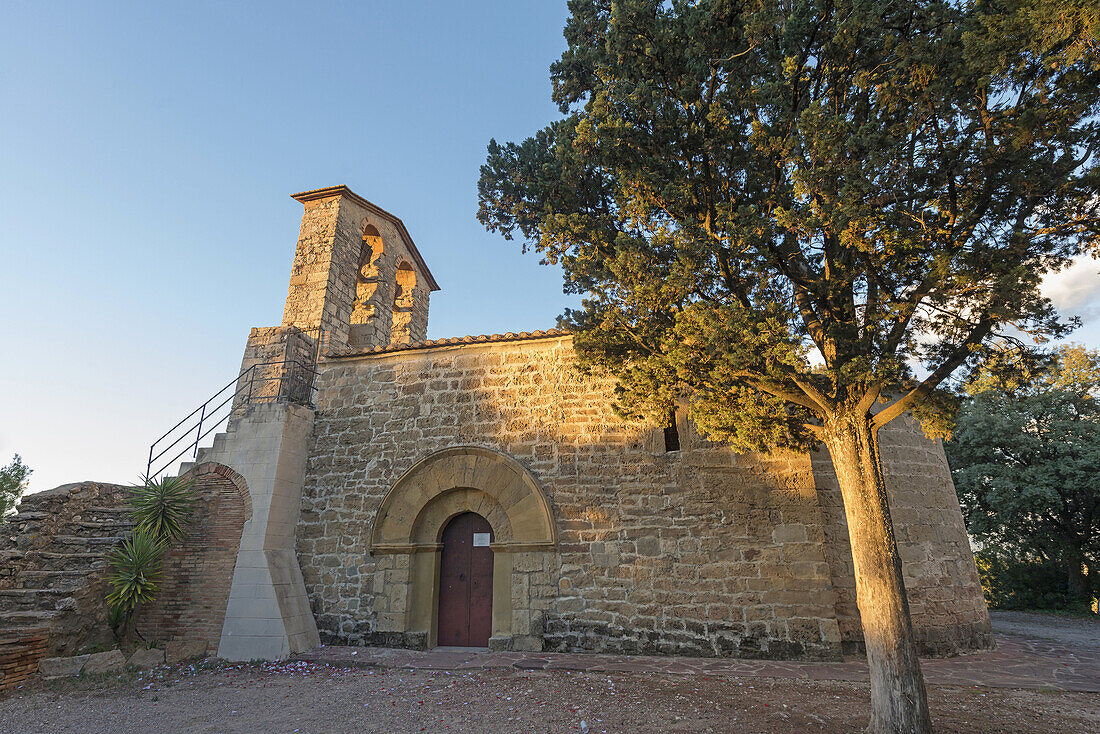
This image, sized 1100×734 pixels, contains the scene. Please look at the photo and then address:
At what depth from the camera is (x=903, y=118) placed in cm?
421

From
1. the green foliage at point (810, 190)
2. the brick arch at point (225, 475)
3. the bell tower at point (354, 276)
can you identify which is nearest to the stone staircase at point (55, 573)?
the brick arch at point (225, 475)

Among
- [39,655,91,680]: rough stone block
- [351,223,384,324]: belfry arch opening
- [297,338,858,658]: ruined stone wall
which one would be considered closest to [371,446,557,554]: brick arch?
[297,338,858,658]: ruined stone wall

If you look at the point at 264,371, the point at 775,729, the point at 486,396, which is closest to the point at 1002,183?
the point at 775,729

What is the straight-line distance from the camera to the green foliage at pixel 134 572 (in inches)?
248

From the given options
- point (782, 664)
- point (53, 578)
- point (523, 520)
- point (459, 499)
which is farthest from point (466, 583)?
point (53, 578)

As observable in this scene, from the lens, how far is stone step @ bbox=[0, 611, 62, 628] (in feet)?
18.2

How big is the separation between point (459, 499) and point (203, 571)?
346 cm

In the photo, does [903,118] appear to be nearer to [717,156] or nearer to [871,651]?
[717,156]

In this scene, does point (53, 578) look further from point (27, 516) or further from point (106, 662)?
point (106, 662)

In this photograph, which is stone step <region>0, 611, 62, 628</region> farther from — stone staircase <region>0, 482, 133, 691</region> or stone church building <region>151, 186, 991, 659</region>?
stone church building <region>151, 186, 991, 659</region>

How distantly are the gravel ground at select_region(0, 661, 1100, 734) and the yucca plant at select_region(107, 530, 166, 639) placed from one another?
977 mm

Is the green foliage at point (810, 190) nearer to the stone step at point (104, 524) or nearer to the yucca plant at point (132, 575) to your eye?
the yucca plant at point (132, 575)

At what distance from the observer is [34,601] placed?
587 cm

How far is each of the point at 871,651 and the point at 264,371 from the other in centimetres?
858
